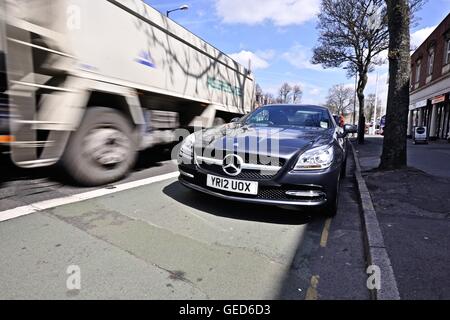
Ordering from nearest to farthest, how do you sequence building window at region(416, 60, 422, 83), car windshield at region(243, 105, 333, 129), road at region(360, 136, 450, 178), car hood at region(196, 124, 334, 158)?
car hood at region(196, 124, 334, 158) < car windshield at region(243, 105, 333, 129) < road at region(360, 136, 450, 178) < building window at region(416, 60, 422, 83)

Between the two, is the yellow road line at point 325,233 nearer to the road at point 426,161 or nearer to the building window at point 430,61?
the road at point 426,161

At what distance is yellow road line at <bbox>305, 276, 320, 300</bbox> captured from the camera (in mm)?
2215

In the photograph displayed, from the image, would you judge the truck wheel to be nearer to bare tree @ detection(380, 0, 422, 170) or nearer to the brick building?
bare tree @ detection(380, 0, 422, 170)

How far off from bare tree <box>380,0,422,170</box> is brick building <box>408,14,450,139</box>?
1791 cm

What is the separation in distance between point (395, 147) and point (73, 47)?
6.11 meters

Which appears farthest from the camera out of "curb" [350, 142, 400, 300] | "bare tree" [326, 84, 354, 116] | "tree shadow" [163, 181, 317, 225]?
"bare tree" [326, 84, 354, 116]

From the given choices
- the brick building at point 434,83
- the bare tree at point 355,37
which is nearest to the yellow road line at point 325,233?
the bare tree at point 355,37

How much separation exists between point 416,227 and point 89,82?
4286 millimetres

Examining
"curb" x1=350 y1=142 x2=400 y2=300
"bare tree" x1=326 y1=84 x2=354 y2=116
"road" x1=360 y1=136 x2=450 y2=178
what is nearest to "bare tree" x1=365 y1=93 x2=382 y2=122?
"bare tree" x1=326 y1=84 x2=354 y2=116

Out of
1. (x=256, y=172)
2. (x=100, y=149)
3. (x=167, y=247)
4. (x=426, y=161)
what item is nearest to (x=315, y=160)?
(x=256, y=172)

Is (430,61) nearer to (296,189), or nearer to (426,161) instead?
(426,161)

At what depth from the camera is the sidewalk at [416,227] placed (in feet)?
→ 7.82
